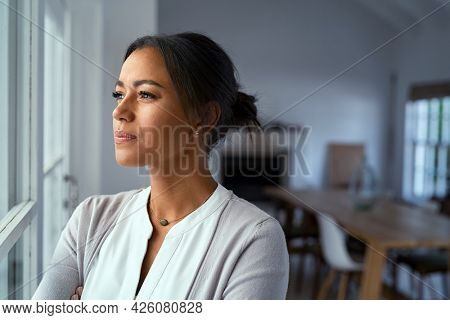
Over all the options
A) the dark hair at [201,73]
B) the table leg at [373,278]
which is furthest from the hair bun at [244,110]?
the table leg at [373,278]

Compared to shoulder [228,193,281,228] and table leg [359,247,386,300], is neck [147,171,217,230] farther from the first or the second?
table leg [359,247,386,300]

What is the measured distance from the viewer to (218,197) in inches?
20.6

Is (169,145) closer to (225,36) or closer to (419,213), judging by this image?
(225,36)

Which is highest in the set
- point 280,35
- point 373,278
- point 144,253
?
point 280,35

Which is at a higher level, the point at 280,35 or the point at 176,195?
the point at 280,35

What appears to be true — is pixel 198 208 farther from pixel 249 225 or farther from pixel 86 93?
pixel 86 93

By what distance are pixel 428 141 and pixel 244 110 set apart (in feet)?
8.71

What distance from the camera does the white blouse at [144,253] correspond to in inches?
19.6

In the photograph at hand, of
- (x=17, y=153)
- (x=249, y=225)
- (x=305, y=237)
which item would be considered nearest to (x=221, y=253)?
(x=249, y=225)

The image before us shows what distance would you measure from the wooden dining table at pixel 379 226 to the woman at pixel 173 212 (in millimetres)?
568

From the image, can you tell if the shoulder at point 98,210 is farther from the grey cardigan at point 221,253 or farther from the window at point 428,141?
the window at point 428,141

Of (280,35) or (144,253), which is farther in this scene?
(280,35)

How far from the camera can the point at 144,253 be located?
1.67 feet

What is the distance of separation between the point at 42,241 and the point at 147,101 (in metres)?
0.21
